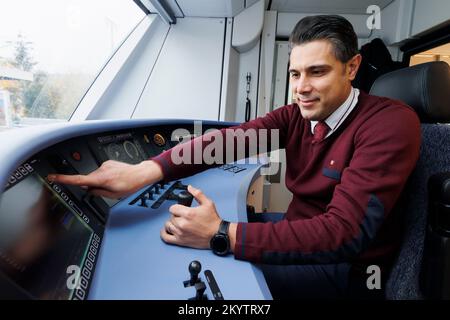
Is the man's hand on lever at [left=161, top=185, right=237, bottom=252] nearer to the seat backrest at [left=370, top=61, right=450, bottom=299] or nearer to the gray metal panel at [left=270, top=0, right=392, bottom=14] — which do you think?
the seat backrest at [left=370, top=61, right=450, bottom=299]

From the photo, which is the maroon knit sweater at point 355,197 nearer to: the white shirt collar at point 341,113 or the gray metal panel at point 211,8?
the white shirt collar at point 341,113

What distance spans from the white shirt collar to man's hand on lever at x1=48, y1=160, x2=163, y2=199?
23.0 inches

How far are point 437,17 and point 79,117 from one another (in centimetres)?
265

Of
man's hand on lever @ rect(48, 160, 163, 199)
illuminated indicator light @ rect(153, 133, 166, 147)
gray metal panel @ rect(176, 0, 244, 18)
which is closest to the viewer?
man's hand on lever @ rect(48, 160, 163, 199)

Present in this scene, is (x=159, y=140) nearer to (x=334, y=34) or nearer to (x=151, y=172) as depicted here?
(x=151, y=172)

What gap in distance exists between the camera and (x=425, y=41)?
7.69ft

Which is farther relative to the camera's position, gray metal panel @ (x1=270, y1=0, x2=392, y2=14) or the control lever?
gray metal panel @ (x1=270, y1=0, x2=392, y2=14)

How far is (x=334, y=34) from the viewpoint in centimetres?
82

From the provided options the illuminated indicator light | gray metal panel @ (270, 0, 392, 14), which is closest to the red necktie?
the illuminated indicator light

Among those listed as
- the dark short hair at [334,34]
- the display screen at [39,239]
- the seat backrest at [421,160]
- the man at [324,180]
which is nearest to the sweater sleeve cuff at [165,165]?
the man at [324,180]

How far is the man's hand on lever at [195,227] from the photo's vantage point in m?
0.63

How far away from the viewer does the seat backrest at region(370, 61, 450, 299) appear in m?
0.73
